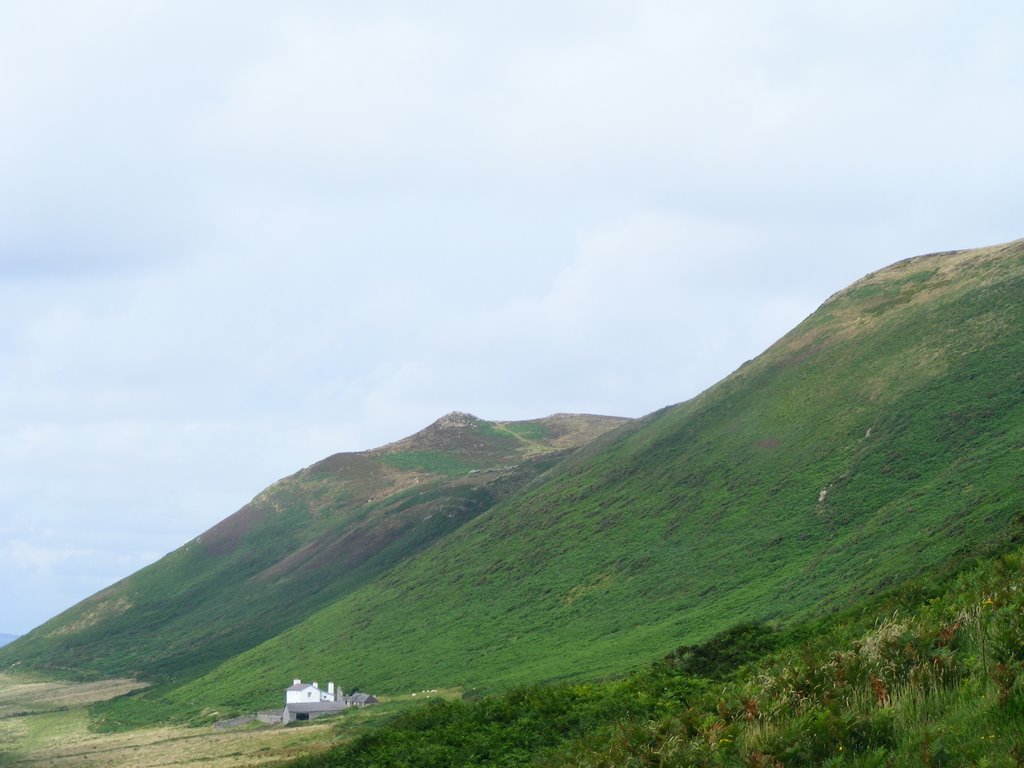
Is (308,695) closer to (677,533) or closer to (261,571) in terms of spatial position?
(677,533)

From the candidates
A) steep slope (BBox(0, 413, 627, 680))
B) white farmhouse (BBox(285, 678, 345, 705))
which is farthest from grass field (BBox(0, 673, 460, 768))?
steep slope (BBox(0, 413, 627, 680))

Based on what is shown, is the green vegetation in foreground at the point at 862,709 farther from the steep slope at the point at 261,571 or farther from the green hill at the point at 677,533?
the steep slope at the point at 261,571

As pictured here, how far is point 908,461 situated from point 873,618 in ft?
205

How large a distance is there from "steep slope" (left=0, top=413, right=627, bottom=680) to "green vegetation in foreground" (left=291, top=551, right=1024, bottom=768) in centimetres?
10266

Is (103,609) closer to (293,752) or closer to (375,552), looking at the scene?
(375,552)

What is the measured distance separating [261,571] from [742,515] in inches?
3770

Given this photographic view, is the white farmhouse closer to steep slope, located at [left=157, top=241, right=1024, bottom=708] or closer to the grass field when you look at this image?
the grass field

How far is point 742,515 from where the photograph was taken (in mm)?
93312

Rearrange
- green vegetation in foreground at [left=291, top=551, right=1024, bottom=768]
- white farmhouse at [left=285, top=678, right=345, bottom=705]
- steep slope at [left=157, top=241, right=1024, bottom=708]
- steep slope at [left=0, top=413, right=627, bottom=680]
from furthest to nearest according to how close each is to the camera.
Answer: steep slope at [left=0, top=413, right=627, bottom=680] < white farmhouse at [left=285, top=678, right=345, bottom=705] < steep slope at [left=157, top=241, right=1024, bottom=708] < green vegetation in foreground at [left=291, top=551, right=1024, bottom=768]

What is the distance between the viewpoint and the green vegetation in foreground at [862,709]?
44.5 ft

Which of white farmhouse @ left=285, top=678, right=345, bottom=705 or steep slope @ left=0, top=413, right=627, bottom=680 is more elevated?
steep slope @ left=0, top=413, right=627, bottom=680

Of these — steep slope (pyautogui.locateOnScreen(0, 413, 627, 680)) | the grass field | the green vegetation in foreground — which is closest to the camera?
the green vegetation in foreground

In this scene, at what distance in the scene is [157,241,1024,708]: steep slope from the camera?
7212 centimetres

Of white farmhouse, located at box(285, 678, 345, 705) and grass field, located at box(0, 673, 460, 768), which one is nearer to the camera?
grass field, located at box(0, 673, 460, 768)
